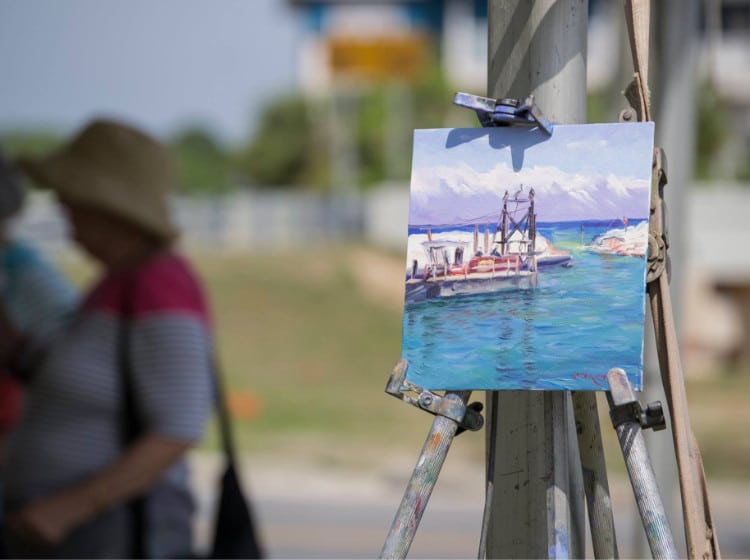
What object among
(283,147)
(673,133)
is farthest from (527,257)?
(283,147)

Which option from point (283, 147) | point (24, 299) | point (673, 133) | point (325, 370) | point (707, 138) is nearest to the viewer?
point (24, 299)


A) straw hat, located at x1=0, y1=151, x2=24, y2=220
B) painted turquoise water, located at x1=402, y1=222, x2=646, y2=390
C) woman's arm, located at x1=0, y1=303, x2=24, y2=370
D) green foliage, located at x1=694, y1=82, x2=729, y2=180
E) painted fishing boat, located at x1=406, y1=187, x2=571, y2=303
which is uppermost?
green foliage, located at x1=694, y1=82, x2=729, y2=180

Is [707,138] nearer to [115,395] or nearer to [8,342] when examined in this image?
[8,342]

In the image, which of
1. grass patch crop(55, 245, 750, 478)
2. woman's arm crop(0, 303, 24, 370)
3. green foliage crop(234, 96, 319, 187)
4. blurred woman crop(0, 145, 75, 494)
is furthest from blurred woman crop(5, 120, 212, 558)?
green foliage crop(234, 96, 319, 187)

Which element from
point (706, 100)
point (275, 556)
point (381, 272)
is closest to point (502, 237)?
point (275, 556)

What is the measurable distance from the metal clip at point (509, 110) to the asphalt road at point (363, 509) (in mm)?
4217

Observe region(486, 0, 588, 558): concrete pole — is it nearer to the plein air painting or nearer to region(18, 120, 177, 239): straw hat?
the plein air painting

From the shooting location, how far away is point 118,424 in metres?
2.31

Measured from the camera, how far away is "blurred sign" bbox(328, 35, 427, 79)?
3550 centimetres

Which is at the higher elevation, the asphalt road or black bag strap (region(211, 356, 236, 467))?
black bag strap (region(211, 356, 236, 467))

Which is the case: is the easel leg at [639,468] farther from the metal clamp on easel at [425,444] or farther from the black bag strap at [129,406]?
the black bag strap at [129,406]

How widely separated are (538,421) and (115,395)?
996 millimetres

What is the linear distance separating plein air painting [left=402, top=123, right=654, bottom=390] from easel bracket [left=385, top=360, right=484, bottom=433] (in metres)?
0.01

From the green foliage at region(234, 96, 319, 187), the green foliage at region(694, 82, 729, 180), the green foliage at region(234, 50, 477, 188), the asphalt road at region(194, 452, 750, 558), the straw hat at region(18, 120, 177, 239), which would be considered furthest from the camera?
the green foliage at region(234, 96, 319, 187)
